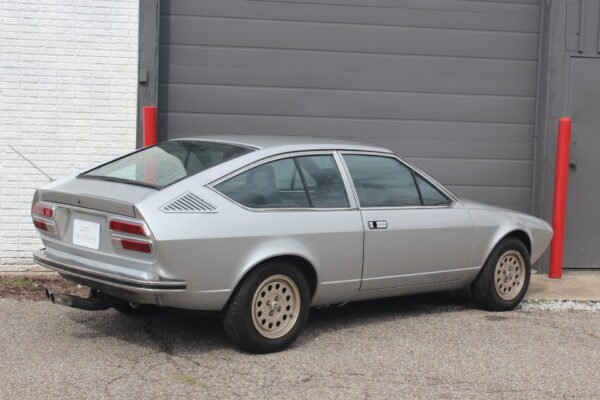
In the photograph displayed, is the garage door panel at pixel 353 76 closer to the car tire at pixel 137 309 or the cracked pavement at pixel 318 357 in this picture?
the cracked pavement at pixel 318 357

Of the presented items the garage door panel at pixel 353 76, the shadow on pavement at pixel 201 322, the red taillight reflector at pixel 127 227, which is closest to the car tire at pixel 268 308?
the shadow on pavement at pixel 201 322

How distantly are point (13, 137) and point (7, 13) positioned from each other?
1192 millimetres

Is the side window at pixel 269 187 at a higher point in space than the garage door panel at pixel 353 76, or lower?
lower

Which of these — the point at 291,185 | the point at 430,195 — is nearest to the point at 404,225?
the point at 430,195

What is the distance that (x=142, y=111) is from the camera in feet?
27.6

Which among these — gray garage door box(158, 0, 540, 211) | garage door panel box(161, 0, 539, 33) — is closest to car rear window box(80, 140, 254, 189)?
gray garage door box(158, 0, 540, 211)

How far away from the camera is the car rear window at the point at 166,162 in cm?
562

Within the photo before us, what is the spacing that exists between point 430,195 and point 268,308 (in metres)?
1.88

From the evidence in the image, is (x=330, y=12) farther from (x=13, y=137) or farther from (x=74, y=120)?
(x=13, y=137)

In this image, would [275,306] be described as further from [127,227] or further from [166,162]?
[166,162]

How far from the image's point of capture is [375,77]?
9078mm

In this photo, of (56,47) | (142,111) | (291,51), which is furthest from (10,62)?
(291,51)

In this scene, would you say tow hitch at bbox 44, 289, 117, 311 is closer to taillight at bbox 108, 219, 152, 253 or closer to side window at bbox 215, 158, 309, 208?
taillight at bbox 108, 219, 152, 253

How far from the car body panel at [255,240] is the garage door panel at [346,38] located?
2.58 metres
